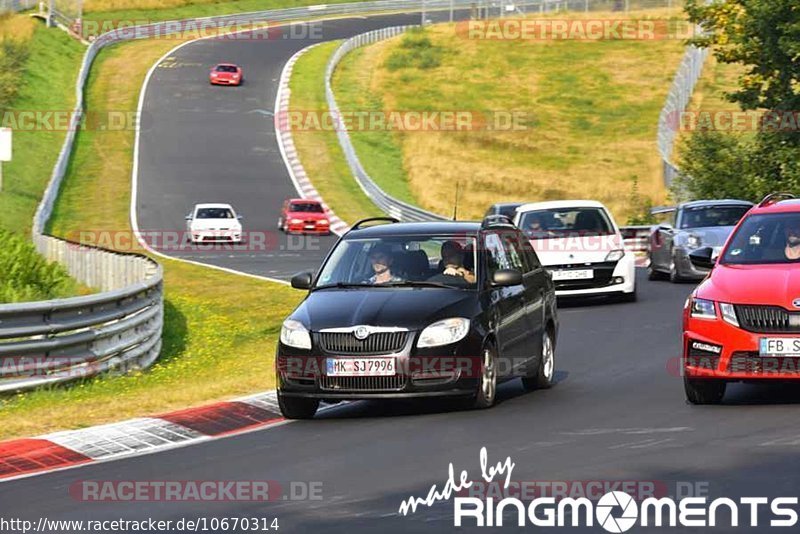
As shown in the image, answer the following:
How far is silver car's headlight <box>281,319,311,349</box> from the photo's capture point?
12859mm

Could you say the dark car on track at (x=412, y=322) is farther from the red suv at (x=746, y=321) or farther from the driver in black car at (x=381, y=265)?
the red suv at (x=746, y=321)

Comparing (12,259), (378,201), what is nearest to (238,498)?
(12,259)

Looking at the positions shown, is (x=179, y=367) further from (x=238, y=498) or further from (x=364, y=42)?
(x=364, y=42)

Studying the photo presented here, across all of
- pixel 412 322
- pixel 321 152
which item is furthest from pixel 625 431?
pixel 321 152

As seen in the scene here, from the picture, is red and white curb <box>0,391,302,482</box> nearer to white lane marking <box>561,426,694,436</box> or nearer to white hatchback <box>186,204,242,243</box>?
white lane marking <box>561,426,694,436</box>

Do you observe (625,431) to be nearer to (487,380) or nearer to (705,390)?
(705,390)

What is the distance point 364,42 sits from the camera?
3398 inches

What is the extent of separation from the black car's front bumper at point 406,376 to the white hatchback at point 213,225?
32.6 metres

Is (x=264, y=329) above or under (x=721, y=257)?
under

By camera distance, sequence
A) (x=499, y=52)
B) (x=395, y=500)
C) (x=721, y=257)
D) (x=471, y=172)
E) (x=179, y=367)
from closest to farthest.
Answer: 1. (x=395, y=500)
2. (x=721, y=257)
3. (x=179, y=367)
4. (x=471, y=172)
5. (x=499, y=52)

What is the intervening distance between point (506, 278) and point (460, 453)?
307 centimetres

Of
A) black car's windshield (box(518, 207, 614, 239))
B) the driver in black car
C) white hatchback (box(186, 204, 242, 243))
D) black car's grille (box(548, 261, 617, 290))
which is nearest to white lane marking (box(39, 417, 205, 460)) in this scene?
the driver in black car

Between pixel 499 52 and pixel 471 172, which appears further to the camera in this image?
pixel 499 52

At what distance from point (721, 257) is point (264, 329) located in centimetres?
1080
